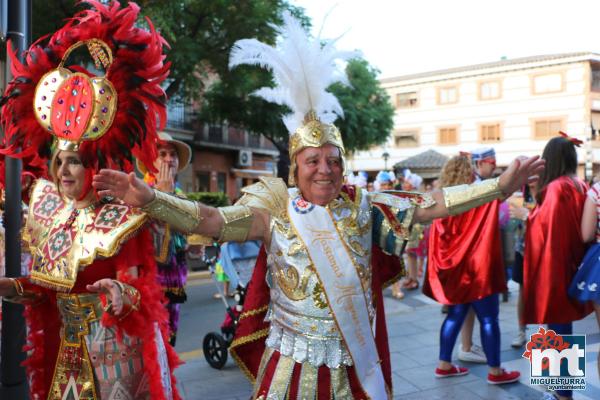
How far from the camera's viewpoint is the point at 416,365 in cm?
470

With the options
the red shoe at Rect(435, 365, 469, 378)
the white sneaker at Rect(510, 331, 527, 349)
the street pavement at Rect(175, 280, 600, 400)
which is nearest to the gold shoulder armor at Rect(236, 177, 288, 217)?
the street pavement at Rect(175, 280, 600, 400)

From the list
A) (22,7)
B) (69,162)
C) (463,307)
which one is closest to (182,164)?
(22,7)

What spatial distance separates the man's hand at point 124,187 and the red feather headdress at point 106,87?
397 mm

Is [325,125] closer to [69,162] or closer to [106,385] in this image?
[69,162]

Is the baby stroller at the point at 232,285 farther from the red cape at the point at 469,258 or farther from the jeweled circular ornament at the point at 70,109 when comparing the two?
the jeweled circular ornament at the point at 70,109

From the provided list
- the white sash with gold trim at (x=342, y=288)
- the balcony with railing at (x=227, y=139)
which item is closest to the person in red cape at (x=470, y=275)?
the white sash with gold trim at (x=342, y=288)

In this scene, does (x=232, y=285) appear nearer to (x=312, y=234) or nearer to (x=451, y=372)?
(x=451, y=372)

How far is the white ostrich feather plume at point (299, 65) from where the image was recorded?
2.48m

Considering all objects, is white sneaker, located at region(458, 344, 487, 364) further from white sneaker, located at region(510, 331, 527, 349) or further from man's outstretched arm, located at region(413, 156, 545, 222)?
man's outstretched arm, located at region(413, 156, 545, 222)

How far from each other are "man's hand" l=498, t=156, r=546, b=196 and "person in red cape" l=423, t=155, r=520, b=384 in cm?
186

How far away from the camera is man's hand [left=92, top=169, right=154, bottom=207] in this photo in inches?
75.2

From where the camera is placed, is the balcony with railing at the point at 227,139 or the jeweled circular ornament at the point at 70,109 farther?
the balcony with railing at the point at 227,139

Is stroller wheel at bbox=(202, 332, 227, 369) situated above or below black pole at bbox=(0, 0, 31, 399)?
below

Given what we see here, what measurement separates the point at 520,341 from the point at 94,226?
4.65m
